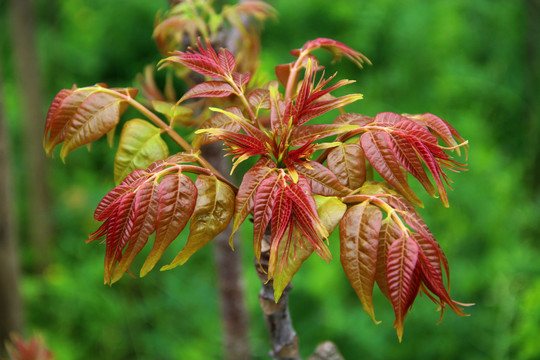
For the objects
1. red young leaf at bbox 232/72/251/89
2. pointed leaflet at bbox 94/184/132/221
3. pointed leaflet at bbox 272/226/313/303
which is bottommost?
pointed leaflet at bbox 272/226/313/303

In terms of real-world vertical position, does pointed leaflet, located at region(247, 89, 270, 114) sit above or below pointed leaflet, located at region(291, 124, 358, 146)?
above

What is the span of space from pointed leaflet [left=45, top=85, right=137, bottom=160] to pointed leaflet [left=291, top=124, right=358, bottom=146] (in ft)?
0.88

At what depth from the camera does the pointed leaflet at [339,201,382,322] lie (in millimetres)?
573

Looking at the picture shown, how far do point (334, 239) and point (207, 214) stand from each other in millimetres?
1742

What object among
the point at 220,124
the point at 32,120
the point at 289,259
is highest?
the point at 220,124

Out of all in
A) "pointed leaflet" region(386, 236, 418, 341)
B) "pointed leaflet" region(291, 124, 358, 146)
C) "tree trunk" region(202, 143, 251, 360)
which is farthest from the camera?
"tree trunk" region(202, 143, 251, 360)

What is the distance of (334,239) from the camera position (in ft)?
7.56

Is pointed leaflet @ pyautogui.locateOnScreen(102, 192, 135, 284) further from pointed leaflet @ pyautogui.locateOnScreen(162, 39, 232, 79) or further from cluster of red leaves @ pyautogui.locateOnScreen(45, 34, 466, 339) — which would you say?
pointed leaflet @ pyautogui.locateOnScreen(162, 39, 232, 79)

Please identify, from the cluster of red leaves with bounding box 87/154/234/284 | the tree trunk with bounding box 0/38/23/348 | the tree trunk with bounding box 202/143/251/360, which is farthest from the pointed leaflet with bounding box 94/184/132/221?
the tree trunk with bounding box 0/38/23/348

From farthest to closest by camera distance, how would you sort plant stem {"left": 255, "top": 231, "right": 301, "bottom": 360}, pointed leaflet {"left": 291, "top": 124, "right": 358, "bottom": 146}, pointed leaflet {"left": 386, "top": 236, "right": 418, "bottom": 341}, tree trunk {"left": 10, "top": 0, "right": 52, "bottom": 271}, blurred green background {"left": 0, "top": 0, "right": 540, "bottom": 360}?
tree trunk {"left": 10, "top": 0, "right": 52, "bottom": 271} → blurred green background {"left": 0, "top": 0, "right": 540, "bottom": 360} → plant stem {"left": 255, "top": 231, "right": 301, "bottom": 360} → pointed leaflet {"left": 291, "top": 124, "right": 358, "bottom": 146} → pointed leaflet {"left": 386, "top": 236, "right": 418, "bottom": 341}

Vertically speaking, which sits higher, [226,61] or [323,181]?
[226,61]

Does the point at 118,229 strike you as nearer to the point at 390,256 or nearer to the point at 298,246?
the point at 298,246

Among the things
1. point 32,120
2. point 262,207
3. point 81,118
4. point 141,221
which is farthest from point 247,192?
point 32,120

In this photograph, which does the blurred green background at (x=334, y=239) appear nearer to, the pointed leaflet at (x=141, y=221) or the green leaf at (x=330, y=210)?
the pointed leaflet at (x=141, y=221)
